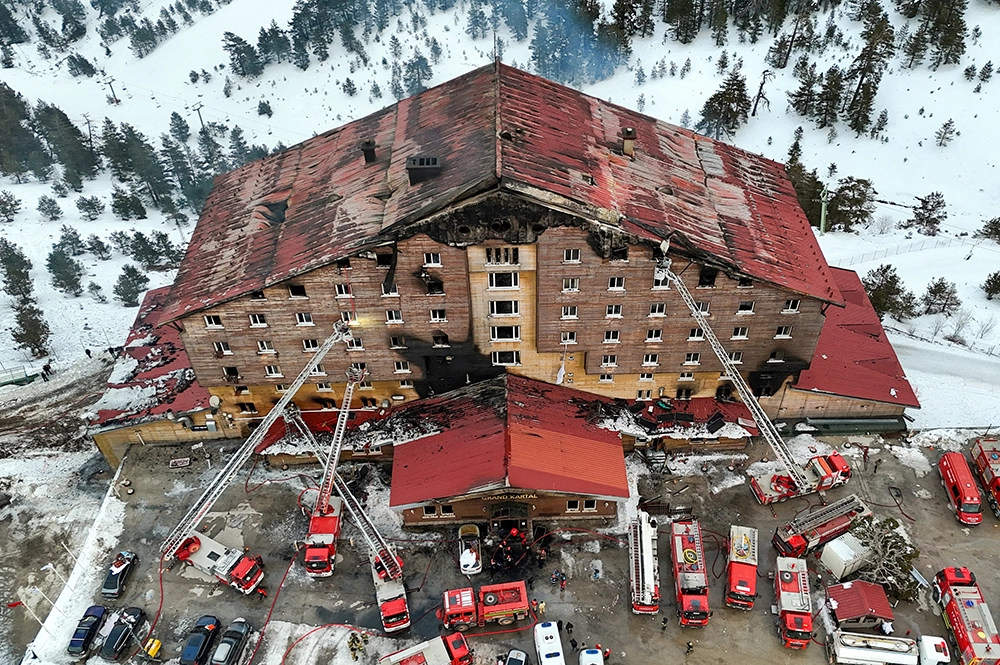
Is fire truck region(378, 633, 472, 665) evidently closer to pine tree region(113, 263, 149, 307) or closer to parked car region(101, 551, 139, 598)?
parked car region(101, 551, 139, 598)

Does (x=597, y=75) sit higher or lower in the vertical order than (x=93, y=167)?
higher

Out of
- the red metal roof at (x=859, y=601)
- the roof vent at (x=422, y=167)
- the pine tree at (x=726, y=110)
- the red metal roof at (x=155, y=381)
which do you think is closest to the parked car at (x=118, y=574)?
the red metal roof at (x=155, y=381)

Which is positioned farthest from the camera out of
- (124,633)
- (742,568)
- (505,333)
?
(505,333)

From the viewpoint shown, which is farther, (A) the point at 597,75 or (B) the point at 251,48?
(B) the point at 251,48

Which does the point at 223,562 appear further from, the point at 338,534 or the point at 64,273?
the point at 64,273

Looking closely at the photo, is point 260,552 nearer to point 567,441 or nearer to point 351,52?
point 567,441

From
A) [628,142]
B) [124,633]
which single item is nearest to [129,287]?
[124,633]

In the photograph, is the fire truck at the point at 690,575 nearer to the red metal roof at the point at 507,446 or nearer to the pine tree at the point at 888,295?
the red metal roof at the point at 507,446

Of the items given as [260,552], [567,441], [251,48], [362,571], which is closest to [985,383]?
[567,441]
